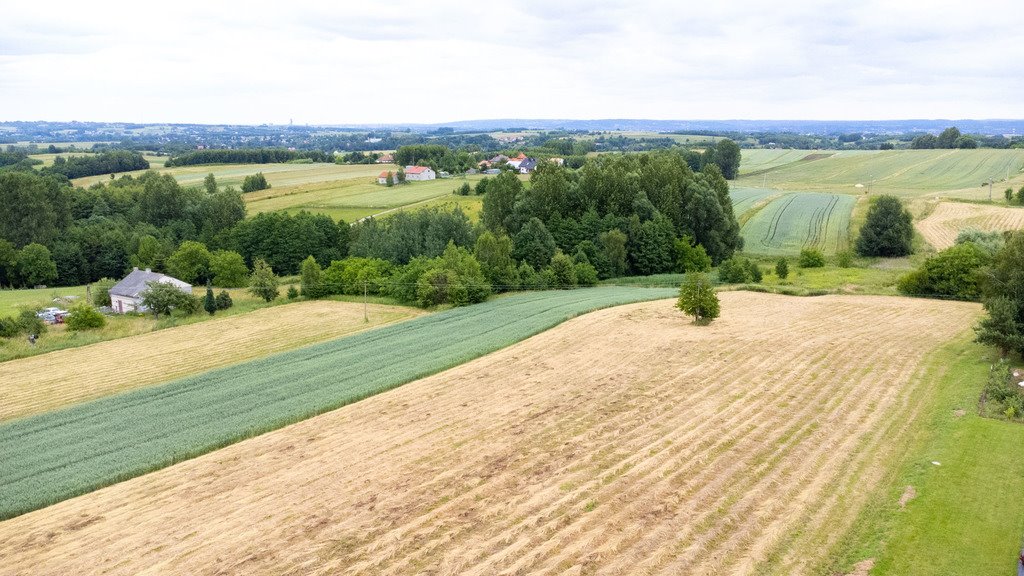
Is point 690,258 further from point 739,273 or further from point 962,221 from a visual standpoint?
point 962,221

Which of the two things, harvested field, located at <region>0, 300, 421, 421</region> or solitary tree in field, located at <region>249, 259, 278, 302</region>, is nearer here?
harvested field, located at <region>0, 300, 421, 421</region>

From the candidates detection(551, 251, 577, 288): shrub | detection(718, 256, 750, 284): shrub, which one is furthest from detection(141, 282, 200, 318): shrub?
detection(718, 256, 750, 284): shrub

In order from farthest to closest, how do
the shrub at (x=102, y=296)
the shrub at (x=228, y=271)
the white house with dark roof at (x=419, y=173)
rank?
the white house with dark roof at (x=419, y=173), the shrub at (x=228, y=271), the shrub at (x=102, y=296)

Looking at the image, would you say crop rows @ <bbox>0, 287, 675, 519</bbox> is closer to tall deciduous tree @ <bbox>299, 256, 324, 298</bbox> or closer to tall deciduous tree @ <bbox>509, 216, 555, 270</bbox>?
tall deciduous tree @ <bbox>299, 256, 324, 298</bbox>

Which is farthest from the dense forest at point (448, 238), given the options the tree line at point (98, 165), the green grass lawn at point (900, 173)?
the tree line at point (98, 165)

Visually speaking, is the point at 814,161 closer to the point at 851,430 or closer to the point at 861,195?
the point at 861,195

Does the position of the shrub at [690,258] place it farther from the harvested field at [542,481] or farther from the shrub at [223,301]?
the shrub at [223,301]
